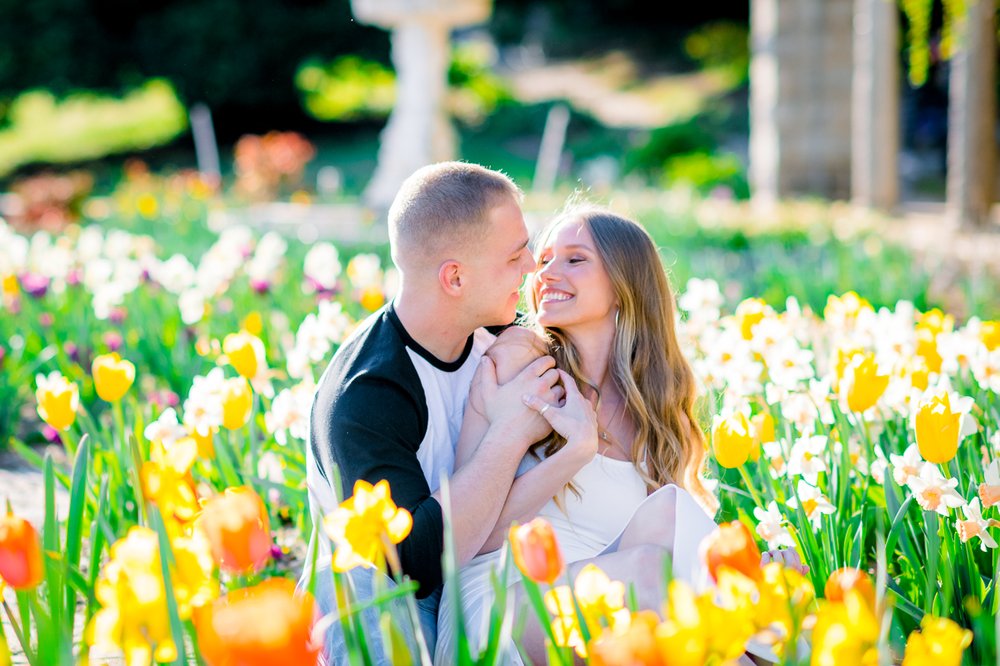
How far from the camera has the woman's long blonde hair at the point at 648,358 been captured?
215 centimetres

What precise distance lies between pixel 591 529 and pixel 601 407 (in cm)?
27

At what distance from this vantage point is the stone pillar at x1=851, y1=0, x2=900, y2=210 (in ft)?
27.1

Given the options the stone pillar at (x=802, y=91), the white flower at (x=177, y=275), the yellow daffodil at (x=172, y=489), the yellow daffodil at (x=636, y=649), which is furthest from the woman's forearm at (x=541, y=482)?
the stone pillar at (x=802, y=91)

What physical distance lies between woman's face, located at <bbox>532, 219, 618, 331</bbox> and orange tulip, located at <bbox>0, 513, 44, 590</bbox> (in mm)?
1117

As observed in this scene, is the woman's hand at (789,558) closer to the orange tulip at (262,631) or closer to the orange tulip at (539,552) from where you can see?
the orange tulip at (539,552)

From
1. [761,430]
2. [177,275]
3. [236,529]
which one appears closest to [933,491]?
[761,430]

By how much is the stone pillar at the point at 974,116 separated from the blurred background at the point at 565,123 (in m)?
0.01

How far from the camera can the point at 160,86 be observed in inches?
805

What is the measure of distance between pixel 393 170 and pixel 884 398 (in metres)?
7.53

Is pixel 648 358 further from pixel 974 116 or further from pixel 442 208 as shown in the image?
pixel 974 116

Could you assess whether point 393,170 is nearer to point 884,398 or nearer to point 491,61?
point 884,398

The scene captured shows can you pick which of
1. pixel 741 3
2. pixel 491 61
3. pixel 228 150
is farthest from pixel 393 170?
pixel 491 61

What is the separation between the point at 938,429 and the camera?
1678 mm

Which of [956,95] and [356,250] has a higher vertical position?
[956,95]
